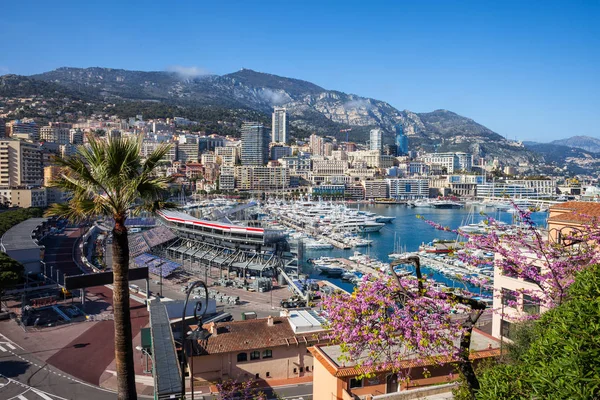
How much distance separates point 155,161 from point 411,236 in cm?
4268

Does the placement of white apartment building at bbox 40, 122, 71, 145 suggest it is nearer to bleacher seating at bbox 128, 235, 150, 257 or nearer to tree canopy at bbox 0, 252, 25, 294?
bleacher seating at bbox 128, 235, 150, 257

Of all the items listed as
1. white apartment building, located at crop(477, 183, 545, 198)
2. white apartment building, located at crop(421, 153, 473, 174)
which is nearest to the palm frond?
white apartment building, located at crop(477, 183, 545, 198)

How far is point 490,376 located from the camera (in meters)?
3.15

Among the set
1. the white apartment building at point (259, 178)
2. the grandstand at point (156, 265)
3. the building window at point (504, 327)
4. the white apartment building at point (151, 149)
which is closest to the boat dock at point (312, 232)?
the white apartment building at point (151, 149)

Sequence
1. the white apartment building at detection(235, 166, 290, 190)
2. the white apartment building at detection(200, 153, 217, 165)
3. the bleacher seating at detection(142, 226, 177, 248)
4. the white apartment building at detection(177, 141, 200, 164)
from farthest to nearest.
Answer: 1. the white apartment building at detection(177, 141, 200, 164)
2. the white apartment building at detection(200, 153, 217, 165)
3. the white apartment building at detection(235, 166, 290, 190)
4. the bleacher seating at detection(142, 226, 177, 248)

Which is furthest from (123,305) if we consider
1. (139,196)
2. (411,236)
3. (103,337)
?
(411,236)

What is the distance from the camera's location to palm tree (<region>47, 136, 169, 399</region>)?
4.38m

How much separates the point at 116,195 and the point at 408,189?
8761 centimetres

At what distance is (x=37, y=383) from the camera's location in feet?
33.9

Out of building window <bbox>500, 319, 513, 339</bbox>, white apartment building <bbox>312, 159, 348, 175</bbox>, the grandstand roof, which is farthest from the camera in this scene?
white apartment building <bbox>312, 159, 348, 175</bbox>

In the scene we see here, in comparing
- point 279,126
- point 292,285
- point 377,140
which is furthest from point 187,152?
point 292,285

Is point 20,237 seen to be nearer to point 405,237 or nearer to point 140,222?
point 140,222

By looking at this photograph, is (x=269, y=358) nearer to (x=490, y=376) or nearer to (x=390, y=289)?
(x=390, y=289)

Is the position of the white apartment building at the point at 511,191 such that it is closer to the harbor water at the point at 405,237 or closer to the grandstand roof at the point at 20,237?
the harbor water at the point at 405,237
